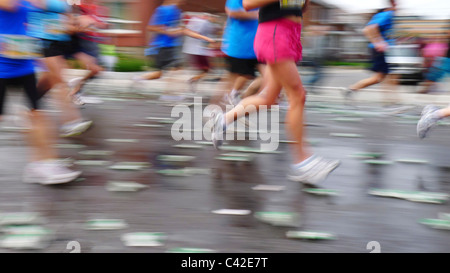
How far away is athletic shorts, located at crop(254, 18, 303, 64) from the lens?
420cm

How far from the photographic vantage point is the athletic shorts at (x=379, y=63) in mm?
9139

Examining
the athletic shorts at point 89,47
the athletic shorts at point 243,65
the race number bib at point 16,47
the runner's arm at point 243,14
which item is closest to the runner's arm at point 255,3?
the race number bib at point 16,47

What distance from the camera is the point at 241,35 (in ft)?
20.3

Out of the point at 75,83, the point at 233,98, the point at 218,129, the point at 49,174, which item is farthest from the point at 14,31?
the point at 75,83

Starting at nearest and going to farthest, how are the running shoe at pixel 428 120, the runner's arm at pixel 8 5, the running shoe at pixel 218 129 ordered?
1. the runner's arm at pixel 8 5
2. the running shoe at pixel 218 129
3. the running shoe at pixel 428 120

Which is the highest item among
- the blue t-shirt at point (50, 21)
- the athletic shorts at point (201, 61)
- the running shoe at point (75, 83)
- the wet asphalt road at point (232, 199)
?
the blue t-shirt at point (50, 21)

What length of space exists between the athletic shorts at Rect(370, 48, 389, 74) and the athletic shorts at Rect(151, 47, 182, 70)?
10.8ft

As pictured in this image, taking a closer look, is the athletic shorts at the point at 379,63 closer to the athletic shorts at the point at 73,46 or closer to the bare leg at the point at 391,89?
the bare leg at the point at 391,89

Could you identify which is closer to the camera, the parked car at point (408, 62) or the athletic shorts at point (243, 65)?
the athletic shorts at point (243, 65)

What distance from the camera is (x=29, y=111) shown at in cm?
434

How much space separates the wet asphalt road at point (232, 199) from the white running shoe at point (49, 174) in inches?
3.2

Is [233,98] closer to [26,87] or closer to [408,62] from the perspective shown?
[26,87]

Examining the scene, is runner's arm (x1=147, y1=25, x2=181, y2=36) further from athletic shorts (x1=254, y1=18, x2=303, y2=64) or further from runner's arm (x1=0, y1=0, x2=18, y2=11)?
runner's arm (x1=0, y1=0, x2=18, y2=11)
